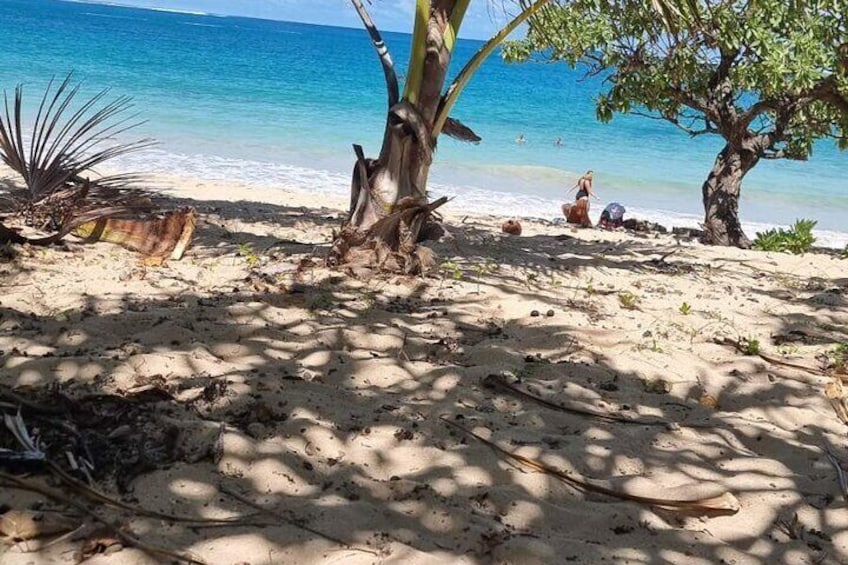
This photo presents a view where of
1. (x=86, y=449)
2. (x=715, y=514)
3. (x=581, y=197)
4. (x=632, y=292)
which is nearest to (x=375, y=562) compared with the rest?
(x=86, y=449)

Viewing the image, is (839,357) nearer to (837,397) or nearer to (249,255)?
(837,397)

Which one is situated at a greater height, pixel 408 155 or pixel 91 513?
pixel 408 155

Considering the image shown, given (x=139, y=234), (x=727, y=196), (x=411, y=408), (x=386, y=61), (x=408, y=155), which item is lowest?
(x=411, y=408)

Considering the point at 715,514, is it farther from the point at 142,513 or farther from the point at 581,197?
the point at 581,197

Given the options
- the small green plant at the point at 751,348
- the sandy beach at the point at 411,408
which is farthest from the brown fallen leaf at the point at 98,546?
the small green plant at the point at 751,348

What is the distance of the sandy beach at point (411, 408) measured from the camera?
207cm

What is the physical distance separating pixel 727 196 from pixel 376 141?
519 inches

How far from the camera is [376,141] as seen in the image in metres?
21.3

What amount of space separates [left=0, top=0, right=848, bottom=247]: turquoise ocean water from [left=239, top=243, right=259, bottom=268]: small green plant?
7.27 m

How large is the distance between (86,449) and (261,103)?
24591 mm

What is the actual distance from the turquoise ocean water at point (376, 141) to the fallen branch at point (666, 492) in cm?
979

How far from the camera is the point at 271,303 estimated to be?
12.9ft

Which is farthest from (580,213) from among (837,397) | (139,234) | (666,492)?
(666,492)

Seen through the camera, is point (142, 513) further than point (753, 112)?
No
